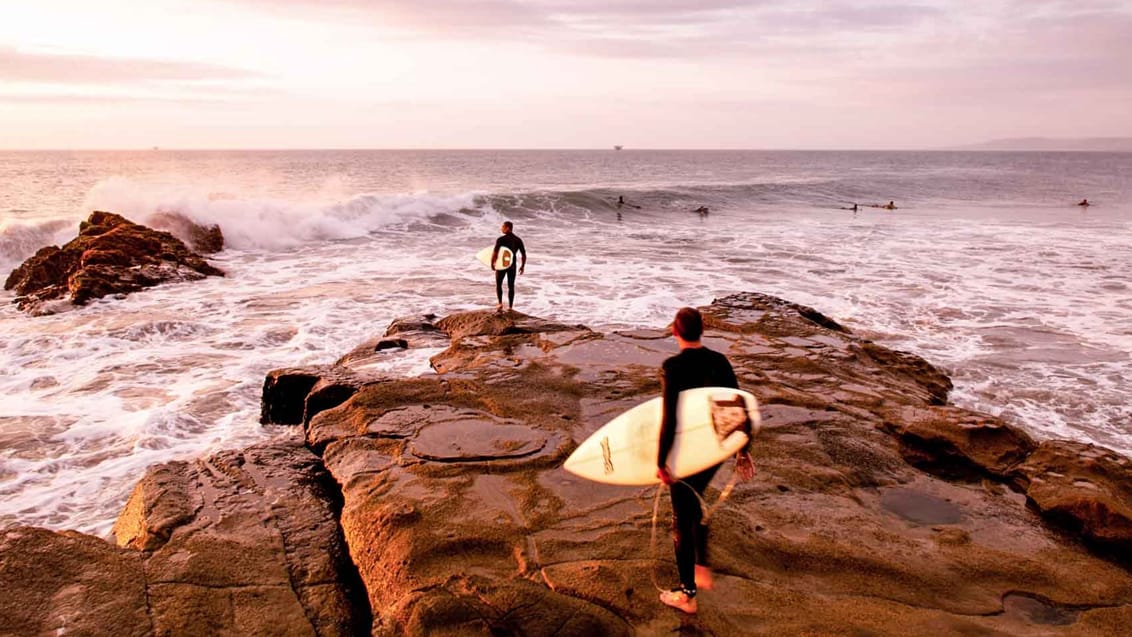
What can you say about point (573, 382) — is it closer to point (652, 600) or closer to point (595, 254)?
point (652, 600)

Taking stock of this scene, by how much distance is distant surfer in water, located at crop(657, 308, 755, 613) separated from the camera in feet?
11.3

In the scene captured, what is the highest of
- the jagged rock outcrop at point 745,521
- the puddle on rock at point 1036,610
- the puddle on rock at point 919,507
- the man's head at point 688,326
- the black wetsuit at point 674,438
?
the man's head at point 688,326

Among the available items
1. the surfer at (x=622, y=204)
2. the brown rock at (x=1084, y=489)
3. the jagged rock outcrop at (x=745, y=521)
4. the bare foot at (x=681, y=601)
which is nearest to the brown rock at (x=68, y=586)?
the jagged rock outcrop at (x=745, y=521)

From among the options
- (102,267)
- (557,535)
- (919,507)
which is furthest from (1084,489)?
(102,267)

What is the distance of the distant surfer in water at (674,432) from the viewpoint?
135 inches

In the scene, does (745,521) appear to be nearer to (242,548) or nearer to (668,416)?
(668,416)

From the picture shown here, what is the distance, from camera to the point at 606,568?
3.83 meters

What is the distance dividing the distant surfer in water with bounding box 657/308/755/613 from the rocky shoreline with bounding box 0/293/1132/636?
0.59ft

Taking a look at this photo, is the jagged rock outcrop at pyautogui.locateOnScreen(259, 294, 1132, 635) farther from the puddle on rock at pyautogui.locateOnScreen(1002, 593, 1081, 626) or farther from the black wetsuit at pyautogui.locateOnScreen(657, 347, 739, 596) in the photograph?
the black wetsuit at pyautogui.locateOnScreen(657, 347, 739, 596)

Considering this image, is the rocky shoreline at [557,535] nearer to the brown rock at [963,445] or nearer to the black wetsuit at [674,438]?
the brown rock at [963,445]

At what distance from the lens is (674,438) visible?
3.45m

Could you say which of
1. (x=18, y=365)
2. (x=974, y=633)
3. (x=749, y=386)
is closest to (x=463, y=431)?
(x=749, y=386)

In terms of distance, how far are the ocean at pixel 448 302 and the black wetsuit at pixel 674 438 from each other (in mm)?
4970

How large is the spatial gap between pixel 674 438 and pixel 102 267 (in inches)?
620
